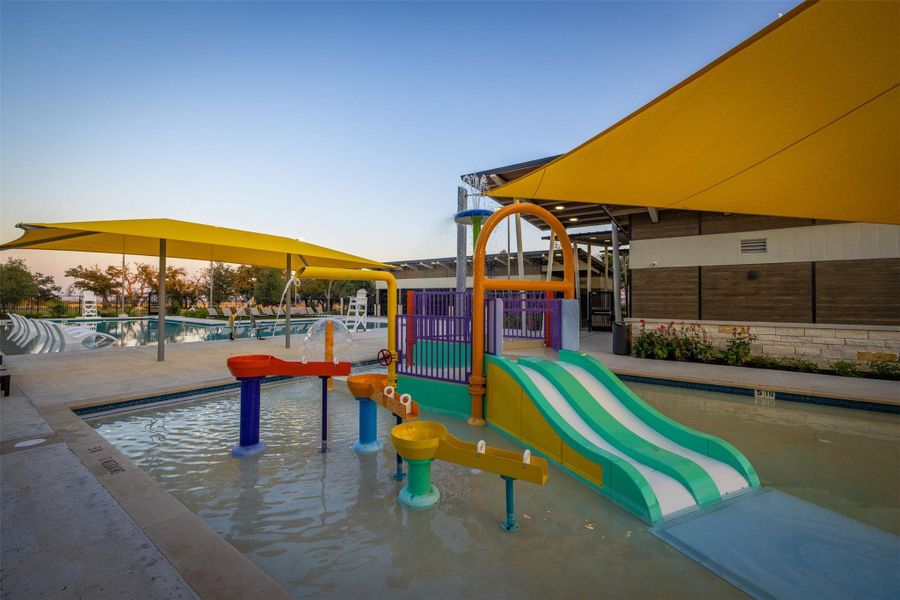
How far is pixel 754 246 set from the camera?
10.2m

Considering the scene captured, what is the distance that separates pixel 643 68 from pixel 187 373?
41.4 feet

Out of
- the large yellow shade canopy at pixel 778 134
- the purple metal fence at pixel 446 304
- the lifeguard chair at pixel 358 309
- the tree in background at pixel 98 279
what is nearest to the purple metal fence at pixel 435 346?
the purple metal fence at pixel 446 304

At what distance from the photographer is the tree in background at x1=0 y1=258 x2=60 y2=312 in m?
26.1

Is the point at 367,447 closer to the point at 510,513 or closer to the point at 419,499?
the point at 419,499

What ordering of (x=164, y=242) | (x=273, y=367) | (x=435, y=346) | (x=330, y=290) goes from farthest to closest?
(x=330, y=290) → (x=164, y=242) → (x=435, y=346) → (x=273, y=367)

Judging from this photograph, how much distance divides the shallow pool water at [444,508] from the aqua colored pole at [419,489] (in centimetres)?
9

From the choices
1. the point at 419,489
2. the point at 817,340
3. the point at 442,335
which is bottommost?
the point at 419,489

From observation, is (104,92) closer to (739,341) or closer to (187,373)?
(187,373)

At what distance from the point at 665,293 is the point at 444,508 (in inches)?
425

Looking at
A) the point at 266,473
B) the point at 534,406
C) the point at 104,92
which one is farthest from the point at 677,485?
the point at 104,92

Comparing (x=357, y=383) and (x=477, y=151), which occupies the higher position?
(x=477, y=151)

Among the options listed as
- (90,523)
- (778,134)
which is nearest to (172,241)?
(90,523)

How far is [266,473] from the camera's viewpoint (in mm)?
3943

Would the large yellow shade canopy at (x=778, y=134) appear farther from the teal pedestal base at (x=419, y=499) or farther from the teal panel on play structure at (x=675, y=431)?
the teal pedestal base at (x=419, y=499)
